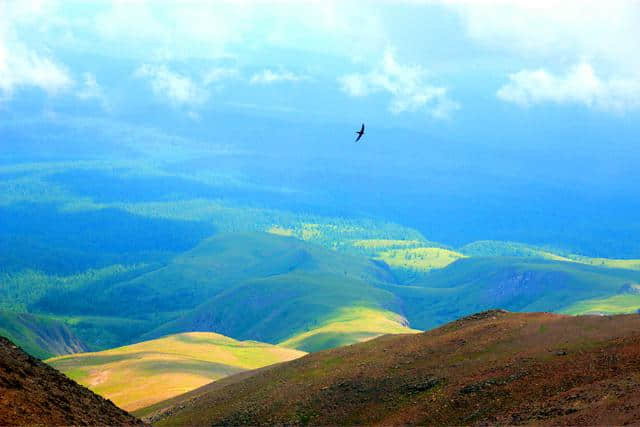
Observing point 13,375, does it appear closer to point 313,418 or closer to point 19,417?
point 19,417

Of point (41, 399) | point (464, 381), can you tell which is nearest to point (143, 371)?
point (464, 381)

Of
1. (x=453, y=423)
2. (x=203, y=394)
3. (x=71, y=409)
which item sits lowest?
(x=453, y=423)

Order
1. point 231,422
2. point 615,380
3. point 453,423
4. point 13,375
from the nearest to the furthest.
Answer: point 13,375
point 615,380
point 453,423
point 231,422

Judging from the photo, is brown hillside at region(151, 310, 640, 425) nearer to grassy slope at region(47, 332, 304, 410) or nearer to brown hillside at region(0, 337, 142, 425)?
brown hillside at region(0, 337, 142, 425)

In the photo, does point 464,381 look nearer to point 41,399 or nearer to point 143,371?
point 41,399

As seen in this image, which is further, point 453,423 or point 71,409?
point 453,423

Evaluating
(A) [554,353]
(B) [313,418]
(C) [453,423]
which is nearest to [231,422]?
(B) [313,418]
